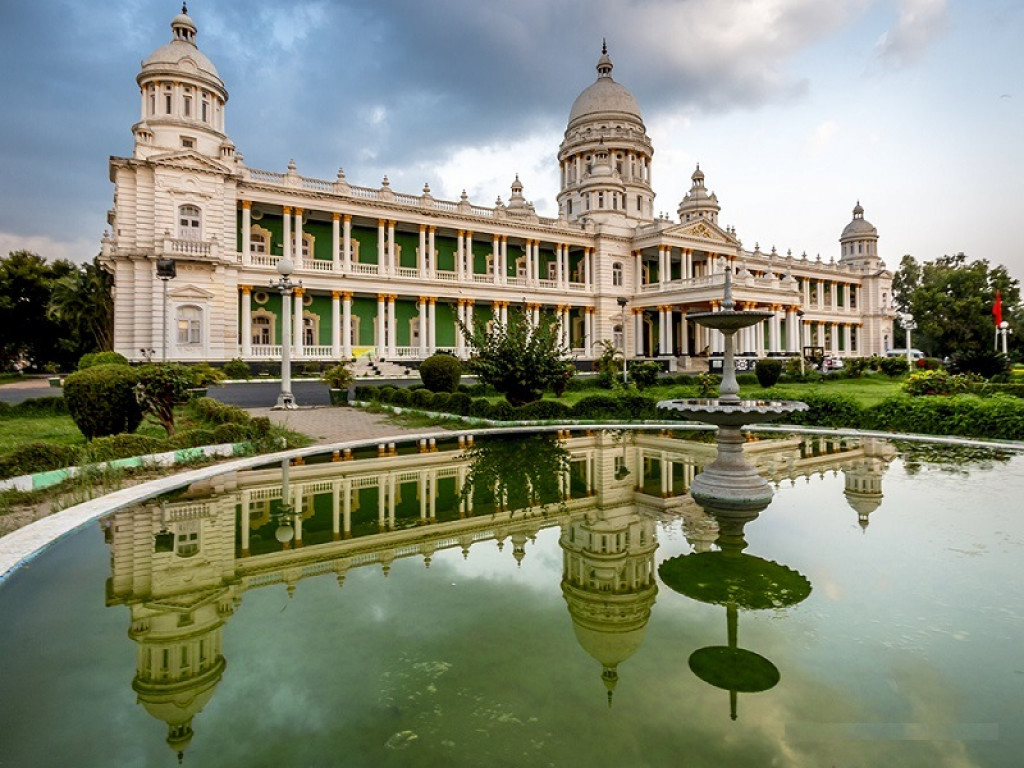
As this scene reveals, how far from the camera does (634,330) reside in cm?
4559

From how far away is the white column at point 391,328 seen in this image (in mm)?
35312

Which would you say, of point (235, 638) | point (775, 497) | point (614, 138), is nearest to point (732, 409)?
point (775, 497)

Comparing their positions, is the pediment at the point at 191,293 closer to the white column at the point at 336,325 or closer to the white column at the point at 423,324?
the white column at the point at 336,325

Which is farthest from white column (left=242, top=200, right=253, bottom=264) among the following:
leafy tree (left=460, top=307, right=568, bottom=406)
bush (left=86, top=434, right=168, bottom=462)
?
bush (left=86, top=434, right=168, bottom=462)

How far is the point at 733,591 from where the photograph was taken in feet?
16.9

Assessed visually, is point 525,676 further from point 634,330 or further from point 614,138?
point 614,138

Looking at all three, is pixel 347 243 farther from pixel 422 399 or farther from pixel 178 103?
pixel 422 399

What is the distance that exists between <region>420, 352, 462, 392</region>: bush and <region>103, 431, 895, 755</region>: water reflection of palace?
36.1 feet

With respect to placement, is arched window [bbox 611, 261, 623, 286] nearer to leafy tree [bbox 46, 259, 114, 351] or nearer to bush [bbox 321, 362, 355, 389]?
bush [bbox 321, 362, 355, 389]

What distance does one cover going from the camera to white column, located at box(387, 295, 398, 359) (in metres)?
35.3

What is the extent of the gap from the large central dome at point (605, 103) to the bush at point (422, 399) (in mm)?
43103

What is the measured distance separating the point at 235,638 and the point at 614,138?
55087mm

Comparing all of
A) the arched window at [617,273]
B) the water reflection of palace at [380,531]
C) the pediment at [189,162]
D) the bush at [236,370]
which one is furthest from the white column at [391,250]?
the water reflection of palace at [380,531]

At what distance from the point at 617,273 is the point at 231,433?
37.8 m
